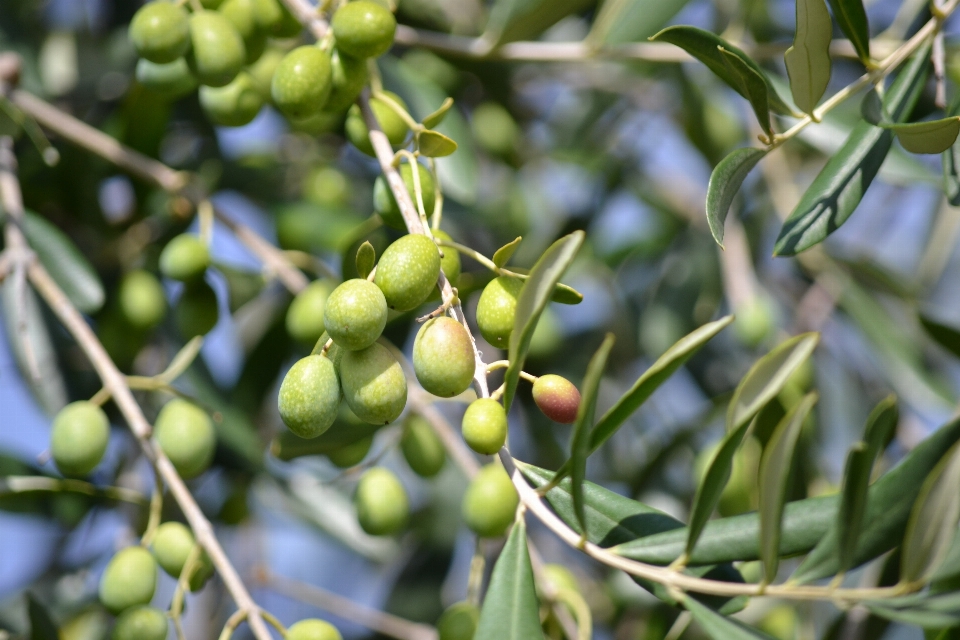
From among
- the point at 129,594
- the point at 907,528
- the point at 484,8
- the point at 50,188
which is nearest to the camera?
the point at 907,528

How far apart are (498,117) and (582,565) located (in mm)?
1086

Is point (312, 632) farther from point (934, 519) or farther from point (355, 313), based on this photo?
point (934, 519)

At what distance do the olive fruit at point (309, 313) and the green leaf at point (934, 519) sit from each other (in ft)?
2.60

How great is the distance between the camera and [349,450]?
4.15 ft

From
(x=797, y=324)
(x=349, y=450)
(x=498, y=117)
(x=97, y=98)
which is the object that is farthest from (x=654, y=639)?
(x=97, y=98)

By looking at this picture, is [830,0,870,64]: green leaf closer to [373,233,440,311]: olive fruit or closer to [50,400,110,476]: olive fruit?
[373,233,440,311]: olive fruit

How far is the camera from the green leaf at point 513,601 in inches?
27.7

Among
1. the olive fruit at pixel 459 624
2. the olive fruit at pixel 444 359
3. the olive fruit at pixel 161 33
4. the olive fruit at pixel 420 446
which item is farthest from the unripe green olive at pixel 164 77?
the olive fruit at pixel 459 624

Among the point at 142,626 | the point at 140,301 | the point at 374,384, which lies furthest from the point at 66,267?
the point at 374,384

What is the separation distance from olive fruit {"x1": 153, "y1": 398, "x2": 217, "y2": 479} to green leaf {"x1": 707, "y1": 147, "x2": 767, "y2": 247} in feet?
2.49

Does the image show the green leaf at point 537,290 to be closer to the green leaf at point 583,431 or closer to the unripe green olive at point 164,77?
the green leaf at point 583,431

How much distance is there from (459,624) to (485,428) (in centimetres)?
46

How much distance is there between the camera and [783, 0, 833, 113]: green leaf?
2.57 ft

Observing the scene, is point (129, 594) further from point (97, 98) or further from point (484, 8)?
point (484, 8)
